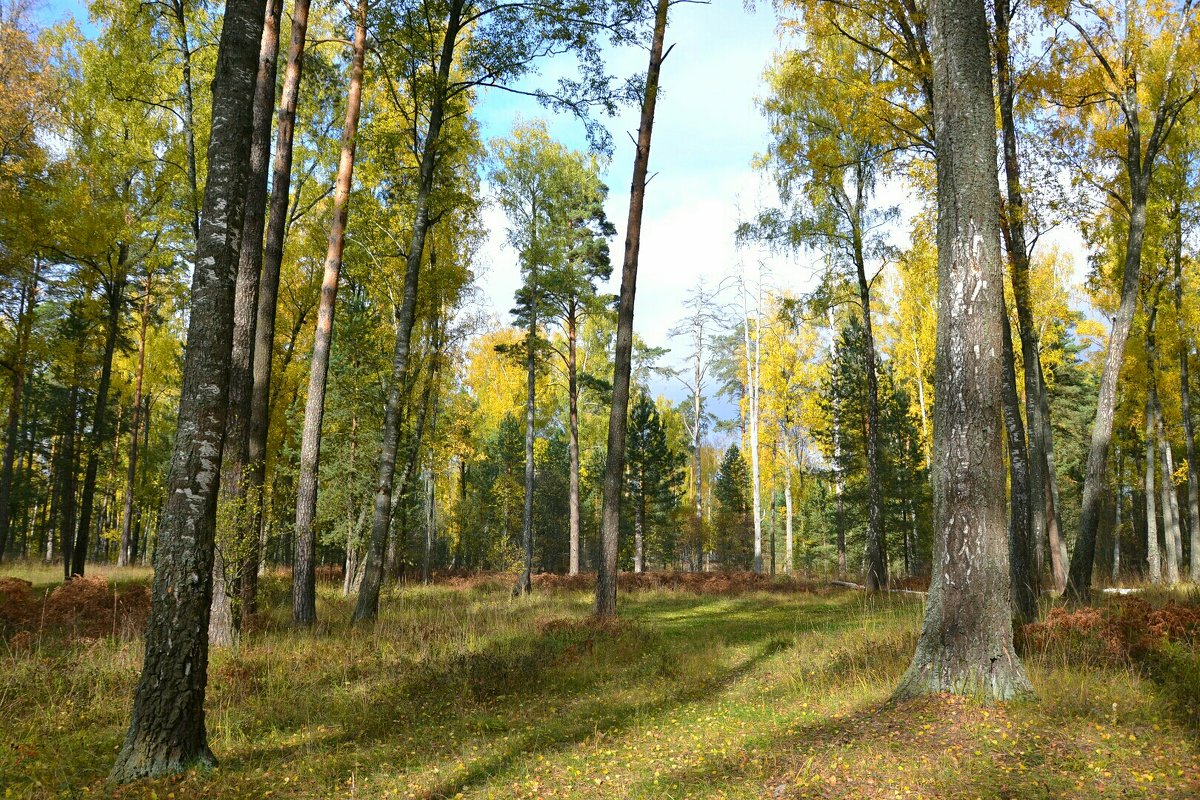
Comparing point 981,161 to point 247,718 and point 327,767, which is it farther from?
point 247,718

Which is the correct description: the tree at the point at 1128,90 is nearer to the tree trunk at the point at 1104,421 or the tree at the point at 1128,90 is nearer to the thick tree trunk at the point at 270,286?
the tree trunk at the point at 1104,421

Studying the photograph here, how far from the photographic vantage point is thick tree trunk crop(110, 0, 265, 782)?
12.3ft

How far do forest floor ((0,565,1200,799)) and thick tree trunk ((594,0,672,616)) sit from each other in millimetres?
1169

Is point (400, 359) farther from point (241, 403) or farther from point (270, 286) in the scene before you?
point (241, 403)

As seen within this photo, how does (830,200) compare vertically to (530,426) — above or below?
above

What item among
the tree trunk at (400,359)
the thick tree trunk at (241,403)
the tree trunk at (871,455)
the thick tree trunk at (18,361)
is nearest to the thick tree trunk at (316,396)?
the tree trunk at (400,359)

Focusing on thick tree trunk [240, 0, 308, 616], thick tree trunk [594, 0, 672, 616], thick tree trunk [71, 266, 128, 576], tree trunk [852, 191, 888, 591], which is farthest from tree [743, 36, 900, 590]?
thick tree trunk [71, 266, 128, 576]

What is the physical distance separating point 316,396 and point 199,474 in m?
5.68

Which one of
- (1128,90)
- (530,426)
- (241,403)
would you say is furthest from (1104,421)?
(530,426)

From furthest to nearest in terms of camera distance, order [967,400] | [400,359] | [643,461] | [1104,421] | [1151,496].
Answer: [643,461]
[1151,496]
[400,359]
[1104,421]
[967,400]

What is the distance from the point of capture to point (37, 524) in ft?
125

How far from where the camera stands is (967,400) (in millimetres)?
4691

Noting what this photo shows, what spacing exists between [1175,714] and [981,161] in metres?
4.14

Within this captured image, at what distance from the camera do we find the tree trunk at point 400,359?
32.2ft
